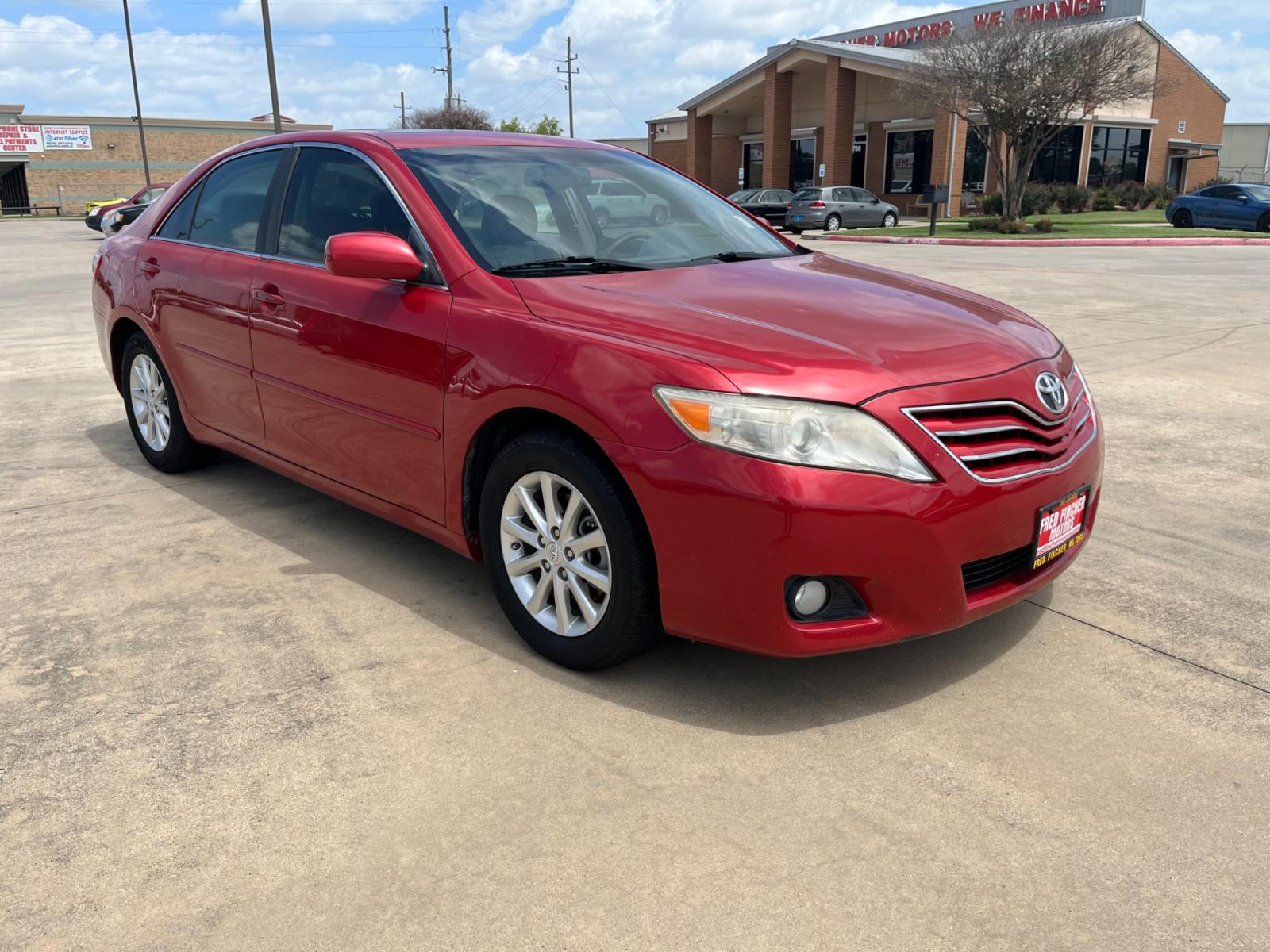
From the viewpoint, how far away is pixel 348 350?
3844 mm

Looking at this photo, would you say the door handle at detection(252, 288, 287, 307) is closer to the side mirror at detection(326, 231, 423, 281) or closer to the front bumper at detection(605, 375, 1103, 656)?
the side mirror at detection(326, 231, 423, 281)

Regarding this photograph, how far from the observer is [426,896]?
2316 mm

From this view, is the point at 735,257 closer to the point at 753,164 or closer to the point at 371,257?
the point at 371,257

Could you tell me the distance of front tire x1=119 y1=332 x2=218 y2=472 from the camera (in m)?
5.26

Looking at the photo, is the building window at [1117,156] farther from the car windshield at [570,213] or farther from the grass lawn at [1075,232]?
the car windshield at [570,213]

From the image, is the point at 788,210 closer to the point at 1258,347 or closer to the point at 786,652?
the point at 1258,347

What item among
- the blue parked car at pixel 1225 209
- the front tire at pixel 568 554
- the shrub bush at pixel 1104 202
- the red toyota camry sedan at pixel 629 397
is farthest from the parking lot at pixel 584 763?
the shrub bush at pixel 1104 202

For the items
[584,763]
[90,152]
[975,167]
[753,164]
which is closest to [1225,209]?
[975,167]

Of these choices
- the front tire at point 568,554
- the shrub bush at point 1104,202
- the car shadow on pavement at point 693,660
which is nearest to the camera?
the front tire at point 568,554

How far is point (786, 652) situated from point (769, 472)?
52 cm

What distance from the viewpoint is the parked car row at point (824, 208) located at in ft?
105

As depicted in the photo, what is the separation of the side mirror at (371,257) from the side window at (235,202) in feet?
3.82

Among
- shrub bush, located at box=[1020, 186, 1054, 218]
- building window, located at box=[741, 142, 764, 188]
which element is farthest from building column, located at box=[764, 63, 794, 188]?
shrub bush, located at box=[1020, 186, 1054, 218]

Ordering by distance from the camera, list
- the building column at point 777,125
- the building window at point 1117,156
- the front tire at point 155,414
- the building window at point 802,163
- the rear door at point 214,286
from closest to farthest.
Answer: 1. the rear door at point 214,286
2. the front tire at point 155,414
3. the building window at point 1117,156
4. the building column at point 777,125
5. the building window at point 802,163
